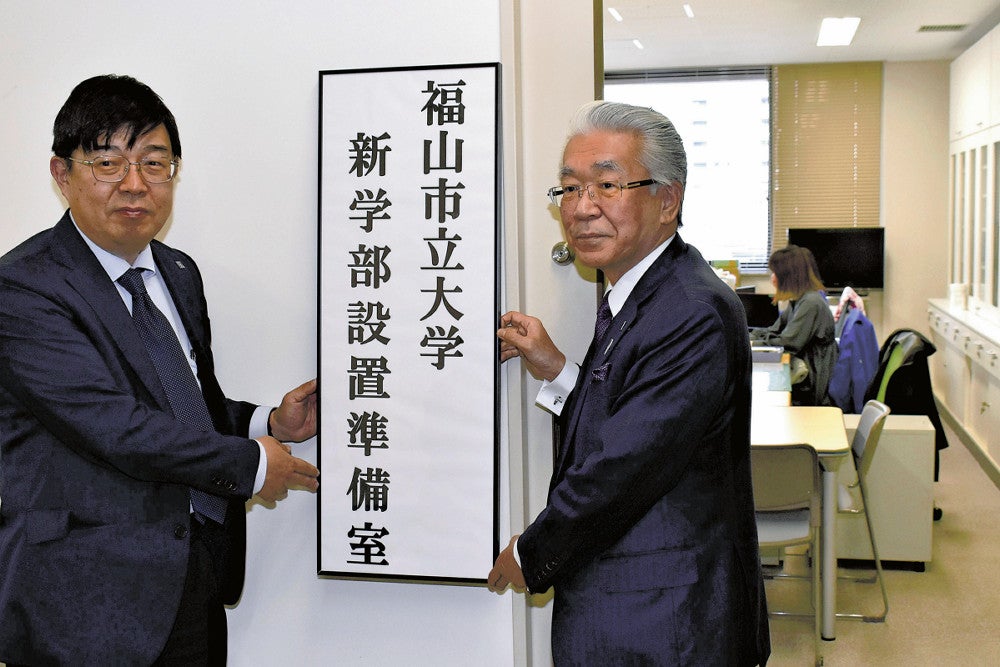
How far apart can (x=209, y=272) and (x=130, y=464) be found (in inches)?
29.2

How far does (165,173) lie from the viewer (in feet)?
5.94

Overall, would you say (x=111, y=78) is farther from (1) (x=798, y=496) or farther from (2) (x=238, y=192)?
(1) (x=798, y=496)

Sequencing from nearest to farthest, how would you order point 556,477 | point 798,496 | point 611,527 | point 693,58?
point 611,527 < point 556,477 < point 798,496 < point 693,58

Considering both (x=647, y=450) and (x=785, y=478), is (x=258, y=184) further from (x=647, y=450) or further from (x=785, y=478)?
(x=785, y=478)

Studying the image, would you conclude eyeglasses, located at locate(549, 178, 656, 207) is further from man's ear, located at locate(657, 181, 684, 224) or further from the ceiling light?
the ceiling light

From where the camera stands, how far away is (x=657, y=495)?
5.41ft

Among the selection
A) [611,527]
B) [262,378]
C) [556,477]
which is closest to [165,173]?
[262,378]

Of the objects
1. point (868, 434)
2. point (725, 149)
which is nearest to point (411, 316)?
point (868, 434)

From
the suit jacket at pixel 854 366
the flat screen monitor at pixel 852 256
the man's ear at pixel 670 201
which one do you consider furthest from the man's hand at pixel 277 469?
the flat screen monitor at pixel 852 256

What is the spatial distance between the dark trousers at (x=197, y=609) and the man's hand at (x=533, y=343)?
0.72m

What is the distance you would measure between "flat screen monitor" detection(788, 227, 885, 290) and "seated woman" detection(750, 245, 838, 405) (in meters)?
3.58

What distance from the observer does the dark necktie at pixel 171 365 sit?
183 cm

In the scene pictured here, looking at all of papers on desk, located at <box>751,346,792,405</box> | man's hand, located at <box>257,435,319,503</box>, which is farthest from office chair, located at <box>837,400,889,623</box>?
man's hand, located at <box>257,435,319,503</box>

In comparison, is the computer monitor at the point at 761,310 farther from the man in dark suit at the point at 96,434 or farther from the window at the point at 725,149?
the man in dark suit at the point at 96,434
